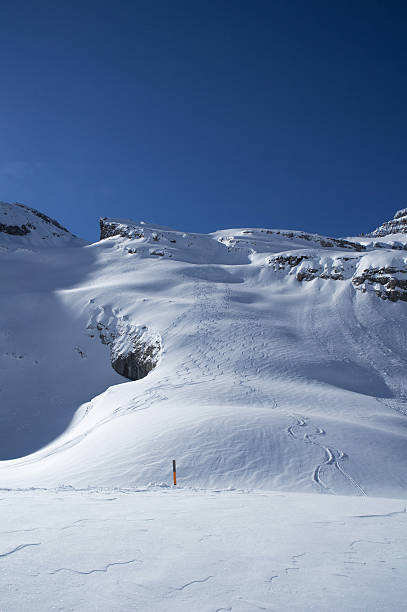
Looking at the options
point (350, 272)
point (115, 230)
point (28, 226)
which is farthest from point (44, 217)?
point (350, 272)

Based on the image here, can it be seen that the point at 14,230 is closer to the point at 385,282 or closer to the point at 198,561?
the point at 385,282

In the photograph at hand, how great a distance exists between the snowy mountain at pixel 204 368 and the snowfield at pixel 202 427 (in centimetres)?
11

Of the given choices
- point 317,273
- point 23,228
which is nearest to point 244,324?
point 317,273

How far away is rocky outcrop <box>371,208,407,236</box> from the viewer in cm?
9969

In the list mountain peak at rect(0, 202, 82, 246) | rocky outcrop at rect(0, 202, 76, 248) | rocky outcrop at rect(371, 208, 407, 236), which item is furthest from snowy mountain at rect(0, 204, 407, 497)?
rocky outcrop at rect(371, 208, 407, 236)

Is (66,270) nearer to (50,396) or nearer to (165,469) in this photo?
(50,396)

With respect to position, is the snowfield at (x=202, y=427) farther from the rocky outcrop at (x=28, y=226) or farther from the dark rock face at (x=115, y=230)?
the rocky outcrop at (x=28, y=226)

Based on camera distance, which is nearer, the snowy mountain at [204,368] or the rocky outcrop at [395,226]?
the snowy mountain at [204,368]

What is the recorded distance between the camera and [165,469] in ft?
35.4

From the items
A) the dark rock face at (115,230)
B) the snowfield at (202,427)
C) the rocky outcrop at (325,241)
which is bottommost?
the snowfield at (202,427)

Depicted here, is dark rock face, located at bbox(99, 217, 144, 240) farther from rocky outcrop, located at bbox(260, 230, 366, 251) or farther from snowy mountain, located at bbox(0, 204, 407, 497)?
rocky outcrop, located at bbox(260, 230, 366, 251)

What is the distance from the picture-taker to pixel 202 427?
1285 centimetres

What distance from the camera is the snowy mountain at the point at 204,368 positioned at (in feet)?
37.4

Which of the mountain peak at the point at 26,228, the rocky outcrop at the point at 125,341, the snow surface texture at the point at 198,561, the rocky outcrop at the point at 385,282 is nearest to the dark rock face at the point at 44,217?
the mountain peak at the point at 26,228
